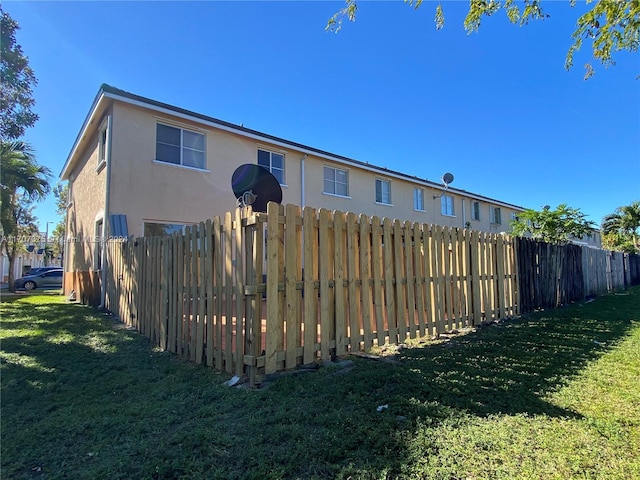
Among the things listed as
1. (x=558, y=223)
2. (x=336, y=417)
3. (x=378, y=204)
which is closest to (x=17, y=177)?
(x=378, y=204)

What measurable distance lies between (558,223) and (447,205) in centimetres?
994

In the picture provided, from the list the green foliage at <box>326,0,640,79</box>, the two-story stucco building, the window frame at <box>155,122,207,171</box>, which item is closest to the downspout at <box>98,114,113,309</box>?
the two-story stucco building

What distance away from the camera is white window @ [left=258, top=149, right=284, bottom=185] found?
1346cm

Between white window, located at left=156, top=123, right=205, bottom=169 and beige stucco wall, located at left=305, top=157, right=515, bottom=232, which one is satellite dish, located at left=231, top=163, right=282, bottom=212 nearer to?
white window, located at left=156, top=123, right=205, bottom=169

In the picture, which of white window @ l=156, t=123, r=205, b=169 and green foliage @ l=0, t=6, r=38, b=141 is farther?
green foliage @ l=0, t=6, r=38, b=141

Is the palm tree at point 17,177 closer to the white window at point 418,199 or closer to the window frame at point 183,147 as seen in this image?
the window frame at point 183,147

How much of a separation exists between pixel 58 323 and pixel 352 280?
6754mm

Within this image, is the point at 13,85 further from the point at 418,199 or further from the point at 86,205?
the point at 418,199

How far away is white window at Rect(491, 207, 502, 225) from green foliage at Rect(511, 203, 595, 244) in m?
13.5

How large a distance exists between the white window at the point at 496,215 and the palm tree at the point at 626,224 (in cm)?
1696

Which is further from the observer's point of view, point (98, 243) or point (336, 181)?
point (336, 181)

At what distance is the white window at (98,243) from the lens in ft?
33.3

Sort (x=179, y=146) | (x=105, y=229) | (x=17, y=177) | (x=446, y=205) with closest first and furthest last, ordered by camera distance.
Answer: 1. (x=105, y=229)
2. (x=179, y=146)
3. (x=17, y=177)
4. (x=446, y=205)

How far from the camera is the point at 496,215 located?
2723 centimetres
